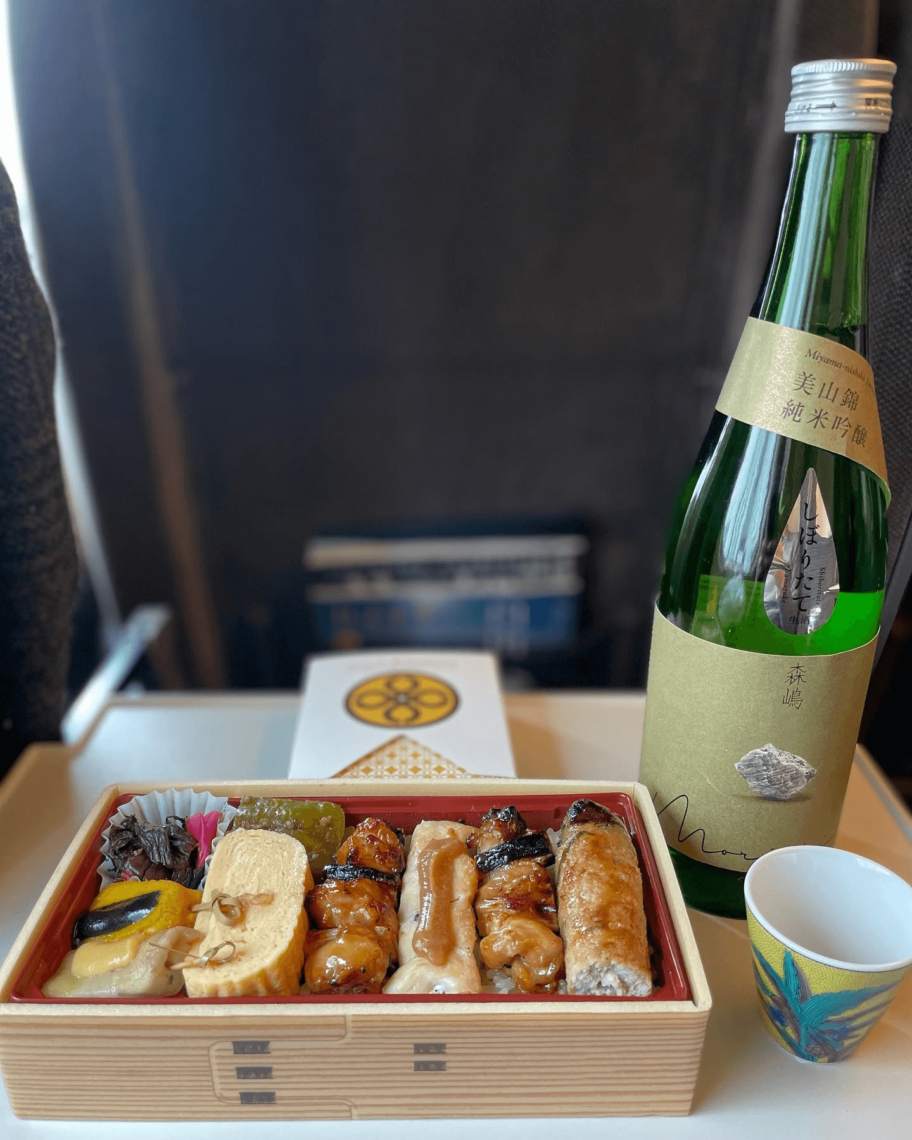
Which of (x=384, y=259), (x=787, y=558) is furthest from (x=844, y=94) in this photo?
(x=384, y=259)

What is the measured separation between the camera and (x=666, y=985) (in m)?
0.36

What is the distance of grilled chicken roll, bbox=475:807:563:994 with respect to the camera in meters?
0.39

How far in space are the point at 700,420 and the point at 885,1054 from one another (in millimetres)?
953

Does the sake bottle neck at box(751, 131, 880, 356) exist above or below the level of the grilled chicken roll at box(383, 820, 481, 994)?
above

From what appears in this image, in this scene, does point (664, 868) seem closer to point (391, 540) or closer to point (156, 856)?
point (156, 856)

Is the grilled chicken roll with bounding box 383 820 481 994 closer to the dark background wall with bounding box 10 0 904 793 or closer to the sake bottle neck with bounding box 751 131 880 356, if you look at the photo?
the sake bottle neck with bounding box 751 131 880 356

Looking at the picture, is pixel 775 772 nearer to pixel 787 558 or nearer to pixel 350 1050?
pixel 787 558

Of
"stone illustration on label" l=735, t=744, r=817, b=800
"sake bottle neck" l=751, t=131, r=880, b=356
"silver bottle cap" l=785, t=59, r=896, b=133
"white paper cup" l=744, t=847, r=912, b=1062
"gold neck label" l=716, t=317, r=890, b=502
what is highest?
"silver bottle cap" l=785, t=59, r=896, b=133

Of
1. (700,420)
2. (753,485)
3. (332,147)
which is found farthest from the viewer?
(700,420)

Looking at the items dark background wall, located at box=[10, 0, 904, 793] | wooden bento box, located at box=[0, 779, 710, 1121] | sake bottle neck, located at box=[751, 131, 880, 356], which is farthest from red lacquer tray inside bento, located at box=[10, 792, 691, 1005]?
dark background wall, located at box=[10, 0, 904, 793]

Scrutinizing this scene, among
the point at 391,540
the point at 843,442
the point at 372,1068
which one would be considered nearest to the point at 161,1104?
the point at 372,1068

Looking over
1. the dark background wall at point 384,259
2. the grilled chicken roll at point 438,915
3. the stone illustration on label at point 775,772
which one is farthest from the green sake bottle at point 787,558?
the dark background wall at point 384,259

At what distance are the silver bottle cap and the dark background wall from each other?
63cm

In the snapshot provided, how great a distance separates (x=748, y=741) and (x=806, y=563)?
105 mm
